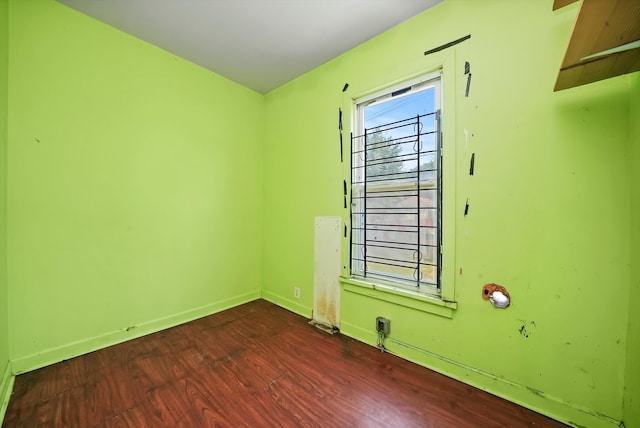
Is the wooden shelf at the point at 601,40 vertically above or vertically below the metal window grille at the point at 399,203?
above

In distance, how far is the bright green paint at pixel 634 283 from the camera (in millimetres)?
997

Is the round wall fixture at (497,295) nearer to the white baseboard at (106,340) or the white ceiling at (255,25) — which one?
the white ceiling at (255,25)

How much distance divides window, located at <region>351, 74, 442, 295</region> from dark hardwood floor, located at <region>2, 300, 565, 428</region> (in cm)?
60

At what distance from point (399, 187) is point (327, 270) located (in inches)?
38.3

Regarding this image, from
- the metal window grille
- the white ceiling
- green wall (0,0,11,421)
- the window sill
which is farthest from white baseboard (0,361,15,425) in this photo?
the white ceiling

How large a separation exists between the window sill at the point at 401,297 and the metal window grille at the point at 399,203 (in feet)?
0.29

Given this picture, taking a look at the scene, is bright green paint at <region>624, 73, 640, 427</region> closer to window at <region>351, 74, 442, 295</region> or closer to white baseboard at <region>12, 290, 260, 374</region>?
window at <region>351, 74, 442, 295</region>

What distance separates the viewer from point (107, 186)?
178 cm

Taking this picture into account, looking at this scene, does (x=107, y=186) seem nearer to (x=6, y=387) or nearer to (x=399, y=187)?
(x=6, y=387)

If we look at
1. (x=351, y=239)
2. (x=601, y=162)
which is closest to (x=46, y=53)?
(x=351, y=239)

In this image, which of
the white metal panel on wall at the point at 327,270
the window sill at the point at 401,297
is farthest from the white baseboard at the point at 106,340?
the window sill at the point at 401,297

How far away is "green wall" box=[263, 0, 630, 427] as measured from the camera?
3.63ft

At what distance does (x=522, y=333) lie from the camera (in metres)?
1.28

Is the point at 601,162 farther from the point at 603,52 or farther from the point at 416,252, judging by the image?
the point at 416,252
